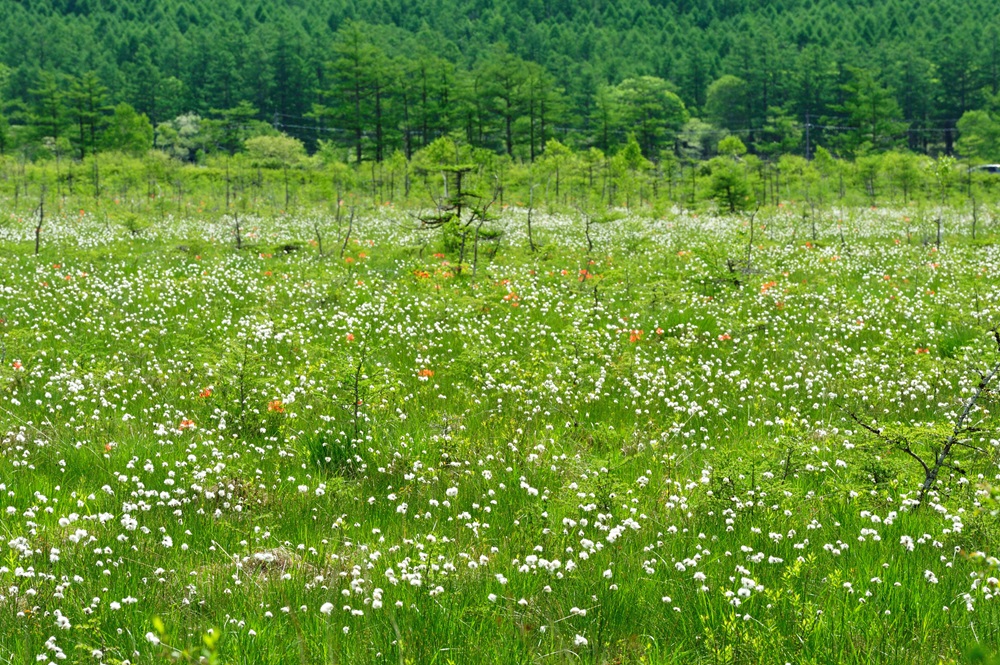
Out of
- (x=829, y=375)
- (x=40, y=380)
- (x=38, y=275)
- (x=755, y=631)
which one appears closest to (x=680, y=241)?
(x=829, y=375)

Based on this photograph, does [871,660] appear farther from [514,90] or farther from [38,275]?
[514,90]

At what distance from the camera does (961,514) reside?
15.0 feet

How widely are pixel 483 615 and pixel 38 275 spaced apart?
13700mm

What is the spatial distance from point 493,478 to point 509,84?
8110 centimetres

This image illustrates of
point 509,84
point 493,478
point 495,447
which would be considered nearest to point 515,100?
point 509,84

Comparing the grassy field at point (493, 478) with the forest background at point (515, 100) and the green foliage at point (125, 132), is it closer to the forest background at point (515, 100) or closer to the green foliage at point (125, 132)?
the forest background at point (515, 100)

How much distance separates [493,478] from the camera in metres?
5.84

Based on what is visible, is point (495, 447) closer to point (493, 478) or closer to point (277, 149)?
point (493, 478)

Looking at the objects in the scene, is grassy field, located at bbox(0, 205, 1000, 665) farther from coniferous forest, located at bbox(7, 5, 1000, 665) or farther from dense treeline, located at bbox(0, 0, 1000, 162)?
dense treeline, located at bbox(0, 0, 1000, 162)

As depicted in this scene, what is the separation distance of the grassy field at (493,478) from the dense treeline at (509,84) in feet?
218

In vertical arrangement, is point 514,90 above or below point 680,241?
above

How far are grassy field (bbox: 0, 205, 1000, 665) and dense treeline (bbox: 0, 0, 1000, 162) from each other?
66.6m

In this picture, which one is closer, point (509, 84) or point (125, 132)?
point (125, 132)


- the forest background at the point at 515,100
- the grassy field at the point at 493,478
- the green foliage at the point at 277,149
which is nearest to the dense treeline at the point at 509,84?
the forest background at the point at 515,100
